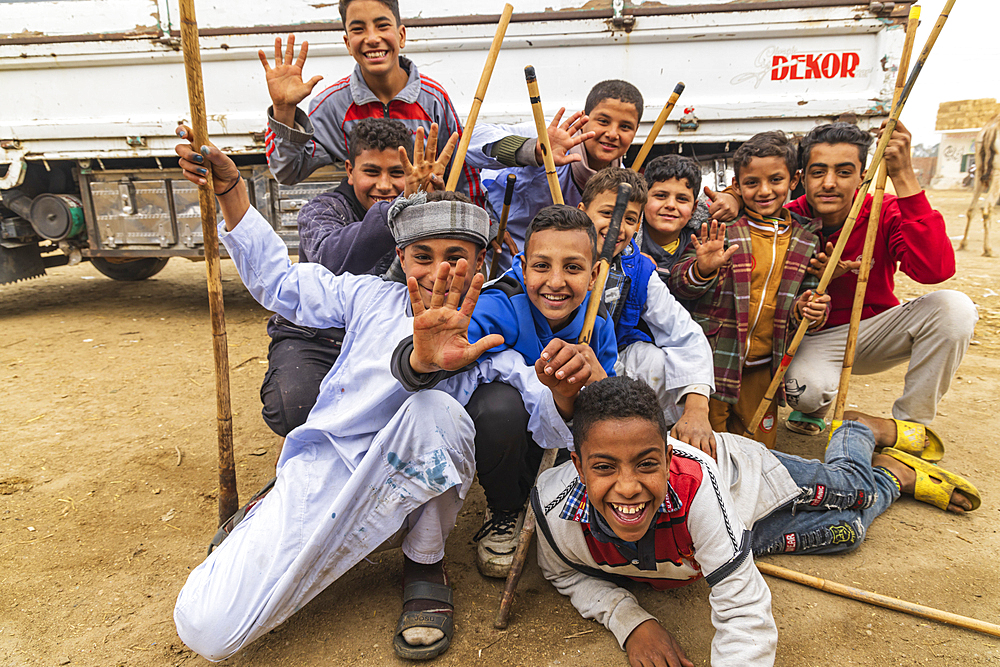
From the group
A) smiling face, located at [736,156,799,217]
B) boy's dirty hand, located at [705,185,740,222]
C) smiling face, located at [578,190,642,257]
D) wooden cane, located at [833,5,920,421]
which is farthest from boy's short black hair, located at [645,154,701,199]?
wooden cane, located at [833,5,920,421]

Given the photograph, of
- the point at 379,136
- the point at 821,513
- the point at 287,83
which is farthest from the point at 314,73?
the point at 821,513

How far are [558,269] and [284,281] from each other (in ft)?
2.91

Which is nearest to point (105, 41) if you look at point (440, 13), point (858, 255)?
point (440, 13)

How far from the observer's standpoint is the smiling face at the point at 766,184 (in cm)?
259

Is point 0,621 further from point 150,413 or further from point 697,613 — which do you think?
point 697,613

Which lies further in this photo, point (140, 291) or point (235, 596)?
point (140, 291)

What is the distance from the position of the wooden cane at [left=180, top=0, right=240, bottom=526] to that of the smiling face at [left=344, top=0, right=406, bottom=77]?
67 centimetres

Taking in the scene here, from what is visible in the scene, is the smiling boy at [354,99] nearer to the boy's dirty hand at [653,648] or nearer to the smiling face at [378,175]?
the smiling face at [378,175]

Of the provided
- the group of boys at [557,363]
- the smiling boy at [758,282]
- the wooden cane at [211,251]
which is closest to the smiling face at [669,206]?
the group of boys at [557,363]

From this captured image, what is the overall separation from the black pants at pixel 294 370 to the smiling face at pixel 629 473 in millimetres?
1139

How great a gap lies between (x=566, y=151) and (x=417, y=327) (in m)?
1.32

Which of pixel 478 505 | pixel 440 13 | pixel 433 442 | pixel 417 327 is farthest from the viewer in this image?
pixel 440 13

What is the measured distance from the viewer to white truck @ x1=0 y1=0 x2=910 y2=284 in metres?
4.00

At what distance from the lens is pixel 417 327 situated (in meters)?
1.50
